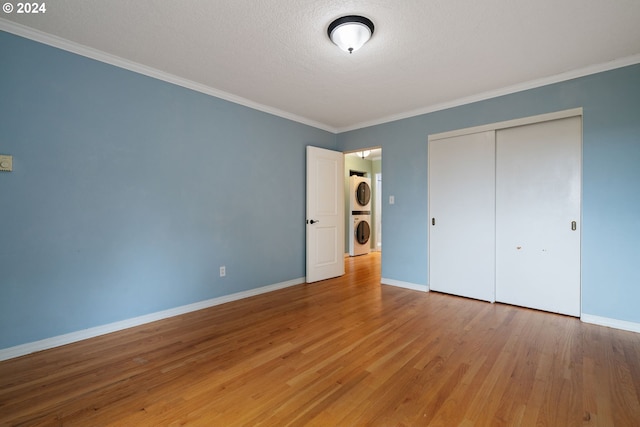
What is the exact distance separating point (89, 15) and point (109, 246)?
6.08ft

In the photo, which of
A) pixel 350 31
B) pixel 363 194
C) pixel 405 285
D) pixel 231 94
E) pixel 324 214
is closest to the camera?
pixel 350 31

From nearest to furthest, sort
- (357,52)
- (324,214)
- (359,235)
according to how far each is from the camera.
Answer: (357,52) < (324,214) < (359,235)

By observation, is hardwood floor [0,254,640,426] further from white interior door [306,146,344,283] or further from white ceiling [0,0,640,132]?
white ceiling [0,0,640,132]

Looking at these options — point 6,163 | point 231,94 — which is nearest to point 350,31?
point 231,94

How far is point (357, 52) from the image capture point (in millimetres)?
2529

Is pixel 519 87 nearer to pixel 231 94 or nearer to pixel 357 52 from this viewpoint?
pixel 357 52

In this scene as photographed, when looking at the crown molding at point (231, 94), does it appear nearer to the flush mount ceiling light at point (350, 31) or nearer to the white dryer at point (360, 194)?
the flush mount ceiling light at point (350, 31)

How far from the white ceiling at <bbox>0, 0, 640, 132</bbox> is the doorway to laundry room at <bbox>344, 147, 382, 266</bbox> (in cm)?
357

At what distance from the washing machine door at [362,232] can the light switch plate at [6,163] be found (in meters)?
5.88

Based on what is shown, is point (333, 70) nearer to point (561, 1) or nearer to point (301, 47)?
point (301, 47)

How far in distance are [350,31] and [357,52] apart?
44 centimetres

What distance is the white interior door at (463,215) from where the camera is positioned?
11.5ft

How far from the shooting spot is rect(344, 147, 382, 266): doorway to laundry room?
22.6ft

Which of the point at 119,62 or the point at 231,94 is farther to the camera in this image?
the point at 231,94
